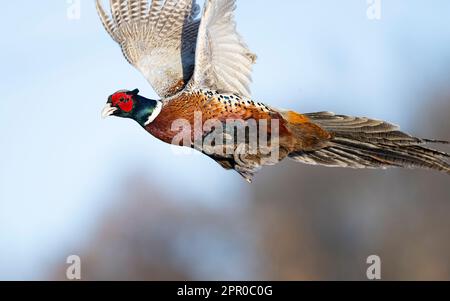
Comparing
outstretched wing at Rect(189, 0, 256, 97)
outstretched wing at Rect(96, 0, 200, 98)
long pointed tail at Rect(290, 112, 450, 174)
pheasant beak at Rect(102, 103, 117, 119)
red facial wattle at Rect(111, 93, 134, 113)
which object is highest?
outstretched wing at Rect(96, 0, 200, 98)

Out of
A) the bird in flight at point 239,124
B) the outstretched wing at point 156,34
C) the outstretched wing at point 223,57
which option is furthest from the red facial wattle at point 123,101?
the outstretched wing at point 156,34

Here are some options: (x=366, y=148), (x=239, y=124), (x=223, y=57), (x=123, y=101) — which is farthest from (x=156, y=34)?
(x=366, y=148)

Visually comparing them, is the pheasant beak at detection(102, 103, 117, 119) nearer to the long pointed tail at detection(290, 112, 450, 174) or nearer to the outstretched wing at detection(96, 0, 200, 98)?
the outstretched wing at detection(96, 0, 200, 98)

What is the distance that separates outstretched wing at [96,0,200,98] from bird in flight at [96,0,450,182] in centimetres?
24

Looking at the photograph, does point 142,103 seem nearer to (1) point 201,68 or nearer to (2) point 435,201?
(1) point 201,68

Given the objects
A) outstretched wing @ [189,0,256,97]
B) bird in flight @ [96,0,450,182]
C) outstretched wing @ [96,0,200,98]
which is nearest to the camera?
bird in flight @ [96,0,450,182]

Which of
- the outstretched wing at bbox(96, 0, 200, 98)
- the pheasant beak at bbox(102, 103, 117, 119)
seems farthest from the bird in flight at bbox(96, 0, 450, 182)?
the outstretched wing at bbox(96, 0, 200, 98)

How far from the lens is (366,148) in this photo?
6.70 metres

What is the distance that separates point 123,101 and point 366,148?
1.40m

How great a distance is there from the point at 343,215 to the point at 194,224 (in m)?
2.66

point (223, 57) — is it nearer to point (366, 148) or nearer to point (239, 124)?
point (239, 124)

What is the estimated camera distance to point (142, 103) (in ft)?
22.0

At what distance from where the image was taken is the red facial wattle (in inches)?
263
